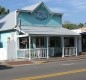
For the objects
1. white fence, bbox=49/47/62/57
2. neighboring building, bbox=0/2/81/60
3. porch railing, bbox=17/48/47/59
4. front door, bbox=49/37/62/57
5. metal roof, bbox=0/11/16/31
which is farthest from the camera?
front door, bbox=49/37/62/57

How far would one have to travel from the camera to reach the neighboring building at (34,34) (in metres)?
33.2

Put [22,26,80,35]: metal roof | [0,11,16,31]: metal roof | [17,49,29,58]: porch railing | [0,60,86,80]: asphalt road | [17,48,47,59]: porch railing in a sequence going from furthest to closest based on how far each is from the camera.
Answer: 1. [0,11,16,31]: metal roof
2. [22,26,80,35]: metal roof
3. [17,49,29,58]: porch railing
4. [17,48,47,59]: porch railing
5. [0,60,86,80]: asphalt road

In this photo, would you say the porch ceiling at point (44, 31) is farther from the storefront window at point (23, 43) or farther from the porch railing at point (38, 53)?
the porch railing at point (38, 53)

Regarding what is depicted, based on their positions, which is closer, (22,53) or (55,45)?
(22,53)

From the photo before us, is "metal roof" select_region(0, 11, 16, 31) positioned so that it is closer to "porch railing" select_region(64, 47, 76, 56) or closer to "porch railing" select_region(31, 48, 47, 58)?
"porch railing" select_region(31, 48, 47, 58)

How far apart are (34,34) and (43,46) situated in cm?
454

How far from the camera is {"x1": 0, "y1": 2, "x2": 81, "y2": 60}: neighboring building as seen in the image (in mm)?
33219

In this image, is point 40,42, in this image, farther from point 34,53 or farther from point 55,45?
point 34,53

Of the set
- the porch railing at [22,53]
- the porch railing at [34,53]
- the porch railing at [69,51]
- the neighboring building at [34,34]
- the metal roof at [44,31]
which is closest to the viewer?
the porch railing at [34,53]

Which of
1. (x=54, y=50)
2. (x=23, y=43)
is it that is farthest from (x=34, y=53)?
(x=54, y=50)

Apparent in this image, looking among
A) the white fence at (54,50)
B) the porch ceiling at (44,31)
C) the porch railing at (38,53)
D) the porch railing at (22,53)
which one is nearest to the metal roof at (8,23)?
the porch ceiling at (44,31)

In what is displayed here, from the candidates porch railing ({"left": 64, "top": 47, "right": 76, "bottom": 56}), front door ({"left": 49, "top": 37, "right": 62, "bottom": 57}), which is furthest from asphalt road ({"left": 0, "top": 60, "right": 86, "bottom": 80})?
front door ({"left": 49, "top": 37, "right": 62, "bottom": 57})

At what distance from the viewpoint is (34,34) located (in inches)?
1281

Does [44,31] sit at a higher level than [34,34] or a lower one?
higher
